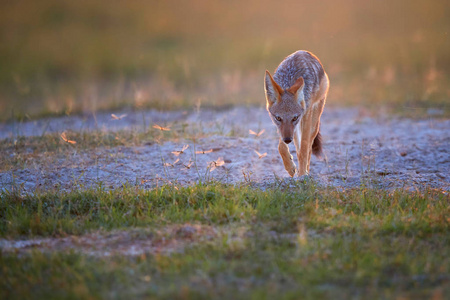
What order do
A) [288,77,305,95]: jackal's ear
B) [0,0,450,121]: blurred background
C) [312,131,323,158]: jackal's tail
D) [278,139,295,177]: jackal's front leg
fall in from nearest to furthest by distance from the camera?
[288,77,305,95]: jackal's ear → [278,139,295,177]: jackal's front leg → [312,131,323,158]: jackal's tail → [0,0,450,121]: blurred background

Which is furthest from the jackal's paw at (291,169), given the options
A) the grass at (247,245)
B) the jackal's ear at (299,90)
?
the grass at (247,245)

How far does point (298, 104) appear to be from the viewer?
653 centimetres

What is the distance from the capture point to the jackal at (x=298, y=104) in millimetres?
6466

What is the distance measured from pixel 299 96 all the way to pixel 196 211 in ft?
7.50

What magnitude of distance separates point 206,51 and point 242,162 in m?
17.4

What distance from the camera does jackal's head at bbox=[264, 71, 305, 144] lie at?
21.1ft

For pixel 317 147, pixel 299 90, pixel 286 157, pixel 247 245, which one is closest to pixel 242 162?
pixel 286 157

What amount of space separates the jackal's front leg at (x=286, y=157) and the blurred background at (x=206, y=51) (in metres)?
4.71

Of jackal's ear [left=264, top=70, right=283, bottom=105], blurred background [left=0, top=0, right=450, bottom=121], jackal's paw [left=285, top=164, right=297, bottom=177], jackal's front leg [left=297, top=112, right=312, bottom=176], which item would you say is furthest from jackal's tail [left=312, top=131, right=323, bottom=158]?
blurred background [left=0, top=0, right=450, bottom=121]

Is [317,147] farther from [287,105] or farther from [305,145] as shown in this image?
[287,105]

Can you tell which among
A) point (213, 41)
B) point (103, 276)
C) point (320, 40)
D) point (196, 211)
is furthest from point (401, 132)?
point (213, 41)

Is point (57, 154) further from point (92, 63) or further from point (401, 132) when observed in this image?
point (92, 63)

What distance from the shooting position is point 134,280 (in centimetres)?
376

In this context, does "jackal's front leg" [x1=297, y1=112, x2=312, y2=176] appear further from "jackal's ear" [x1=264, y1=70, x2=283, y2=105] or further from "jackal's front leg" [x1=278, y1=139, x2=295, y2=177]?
"jackal's ear" [x1=264, y1=70, x2=283, y2=105]
